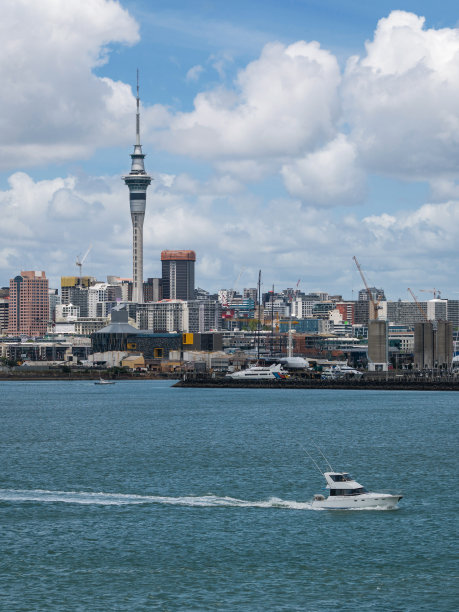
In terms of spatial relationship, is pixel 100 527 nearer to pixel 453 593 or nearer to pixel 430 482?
pixel 453 593

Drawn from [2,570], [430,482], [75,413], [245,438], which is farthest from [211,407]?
[2,570]

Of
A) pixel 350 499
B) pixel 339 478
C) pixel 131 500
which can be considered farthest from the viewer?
pixel 131 500

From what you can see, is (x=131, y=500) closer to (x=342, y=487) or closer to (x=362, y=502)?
(x=342, y=487)

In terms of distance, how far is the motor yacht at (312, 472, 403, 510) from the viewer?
192ft

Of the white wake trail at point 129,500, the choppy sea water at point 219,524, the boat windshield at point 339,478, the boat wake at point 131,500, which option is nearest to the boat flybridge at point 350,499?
the boat windshield at point 339,478

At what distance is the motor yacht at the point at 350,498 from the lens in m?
58.7

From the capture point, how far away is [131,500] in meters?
62.8

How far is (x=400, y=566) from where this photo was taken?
47406 millimetres

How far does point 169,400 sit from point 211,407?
83.1 ft

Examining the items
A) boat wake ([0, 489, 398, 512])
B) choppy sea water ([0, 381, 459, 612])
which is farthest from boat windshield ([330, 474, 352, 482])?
choppy sea water ([0, 381, 459, 612])

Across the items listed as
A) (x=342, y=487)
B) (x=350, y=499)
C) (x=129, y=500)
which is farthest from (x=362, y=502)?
(x=129, y=500)

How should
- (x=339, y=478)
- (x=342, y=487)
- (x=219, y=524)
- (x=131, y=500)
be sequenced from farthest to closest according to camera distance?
(x=131, y=500), (x=339, y=478), (x=342, y=487), (x=219, y=524)

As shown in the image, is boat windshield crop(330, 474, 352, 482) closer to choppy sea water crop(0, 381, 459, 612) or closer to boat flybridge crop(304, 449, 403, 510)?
boat flybridge crop(304, 449, 403, 510)

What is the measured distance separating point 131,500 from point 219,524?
8.36m
